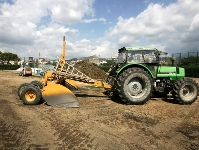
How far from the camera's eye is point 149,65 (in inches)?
300

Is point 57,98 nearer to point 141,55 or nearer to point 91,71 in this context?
point 141,55

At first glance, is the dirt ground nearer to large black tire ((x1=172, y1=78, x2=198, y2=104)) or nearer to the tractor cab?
large black tire ((x1=172, y1=78, x2=198, y2=104))

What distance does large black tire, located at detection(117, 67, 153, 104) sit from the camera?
685 centimetres

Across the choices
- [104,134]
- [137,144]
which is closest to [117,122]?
[104,134]

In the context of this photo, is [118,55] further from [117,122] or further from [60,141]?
[60,141]

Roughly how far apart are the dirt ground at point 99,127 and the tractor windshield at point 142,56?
1.89 meters

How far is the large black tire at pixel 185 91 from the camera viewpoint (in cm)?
708

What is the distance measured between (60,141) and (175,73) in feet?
19.2

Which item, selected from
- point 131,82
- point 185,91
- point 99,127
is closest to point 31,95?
point 99,127

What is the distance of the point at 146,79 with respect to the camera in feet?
22.9

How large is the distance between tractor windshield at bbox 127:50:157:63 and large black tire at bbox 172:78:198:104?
1305mm

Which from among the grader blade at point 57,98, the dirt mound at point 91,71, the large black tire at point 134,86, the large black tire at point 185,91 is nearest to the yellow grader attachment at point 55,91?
the grader blade at point 57,98

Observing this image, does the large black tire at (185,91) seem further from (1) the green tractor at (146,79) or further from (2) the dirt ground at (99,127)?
(2) the dirt ground at (99,127)

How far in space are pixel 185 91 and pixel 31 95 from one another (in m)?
5.79
